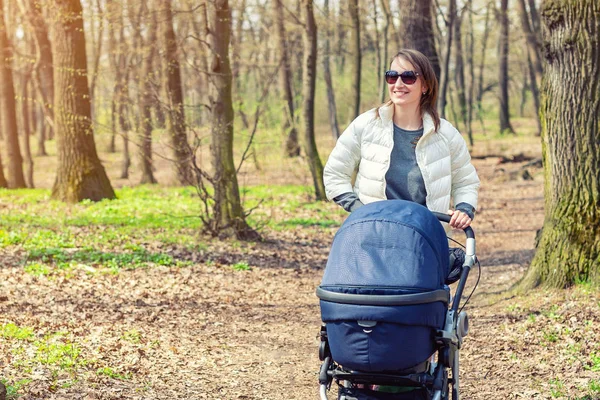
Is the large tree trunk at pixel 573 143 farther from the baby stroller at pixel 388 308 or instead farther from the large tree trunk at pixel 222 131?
the large tree trunk at pixel 222 131

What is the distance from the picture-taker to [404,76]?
4188mm

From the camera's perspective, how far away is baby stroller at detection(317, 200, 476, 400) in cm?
325

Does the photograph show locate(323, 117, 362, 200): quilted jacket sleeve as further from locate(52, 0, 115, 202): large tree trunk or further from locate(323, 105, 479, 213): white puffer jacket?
locate(52, 0, 115, 202): large tree trunk

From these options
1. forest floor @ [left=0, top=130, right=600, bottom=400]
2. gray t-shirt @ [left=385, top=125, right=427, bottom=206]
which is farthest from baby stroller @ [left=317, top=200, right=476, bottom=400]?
forest floor @ [left=0, top=130, right=600, bottom=400]

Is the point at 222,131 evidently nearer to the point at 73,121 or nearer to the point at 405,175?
the point at 73,121

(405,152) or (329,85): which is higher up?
(329,85)

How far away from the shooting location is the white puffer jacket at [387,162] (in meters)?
4.16

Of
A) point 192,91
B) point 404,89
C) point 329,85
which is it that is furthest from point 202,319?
point 329,85

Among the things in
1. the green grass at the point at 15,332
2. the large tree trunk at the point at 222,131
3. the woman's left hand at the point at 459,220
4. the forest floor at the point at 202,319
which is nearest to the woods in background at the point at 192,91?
the large tree trunk at the point at 222,131

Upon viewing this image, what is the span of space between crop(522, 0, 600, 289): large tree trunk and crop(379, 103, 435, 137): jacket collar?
10.1 ft

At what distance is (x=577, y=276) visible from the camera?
6.79 m

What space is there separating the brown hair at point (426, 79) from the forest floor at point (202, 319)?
214 cm

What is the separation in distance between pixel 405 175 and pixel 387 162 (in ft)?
0.42

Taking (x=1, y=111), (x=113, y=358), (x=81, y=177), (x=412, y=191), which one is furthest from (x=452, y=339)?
(x=1, y=111)
